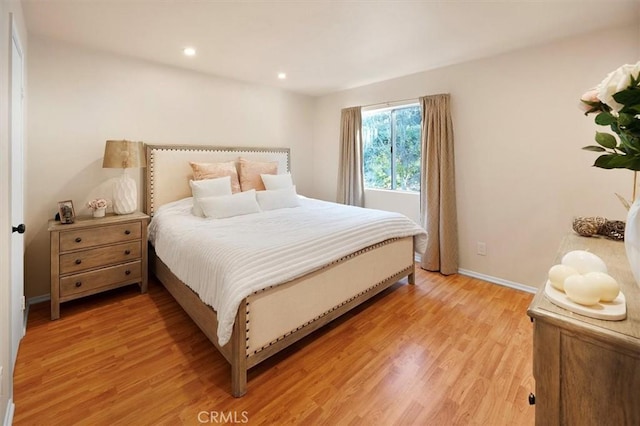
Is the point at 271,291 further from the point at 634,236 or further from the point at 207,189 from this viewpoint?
the point at 207,189

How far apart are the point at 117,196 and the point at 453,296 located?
3381 millimetres

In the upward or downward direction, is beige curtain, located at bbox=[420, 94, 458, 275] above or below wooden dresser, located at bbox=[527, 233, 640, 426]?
above

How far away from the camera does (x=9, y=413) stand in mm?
1444

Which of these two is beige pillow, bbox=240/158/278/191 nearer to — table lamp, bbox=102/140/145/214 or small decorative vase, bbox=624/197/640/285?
table lamp, bbox=102/140/145/214

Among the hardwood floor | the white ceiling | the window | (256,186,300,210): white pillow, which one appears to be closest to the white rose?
the hardwood floor

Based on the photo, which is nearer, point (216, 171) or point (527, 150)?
point (527, 150)

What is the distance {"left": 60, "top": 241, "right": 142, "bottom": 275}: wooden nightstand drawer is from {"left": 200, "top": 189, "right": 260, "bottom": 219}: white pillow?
0.75 meters

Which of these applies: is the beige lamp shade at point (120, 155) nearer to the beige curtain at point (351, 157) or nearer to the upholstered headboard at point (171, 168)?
the upholstered headboard at point (171, 168)

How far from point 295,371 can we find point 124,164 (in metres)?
2.36

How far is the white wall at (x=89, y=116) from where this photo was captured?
262cm

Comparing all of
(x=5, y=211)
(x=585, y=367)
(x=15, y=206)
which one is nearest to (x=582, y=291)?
(x=585, y=367)

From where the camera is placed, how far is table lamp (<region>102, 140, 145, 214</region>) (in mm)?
2713

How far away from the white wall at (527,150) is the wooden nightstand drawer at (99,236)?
3.42 meters

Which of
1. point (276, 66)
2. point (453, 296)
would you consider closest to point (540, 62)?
point (453, 296)
